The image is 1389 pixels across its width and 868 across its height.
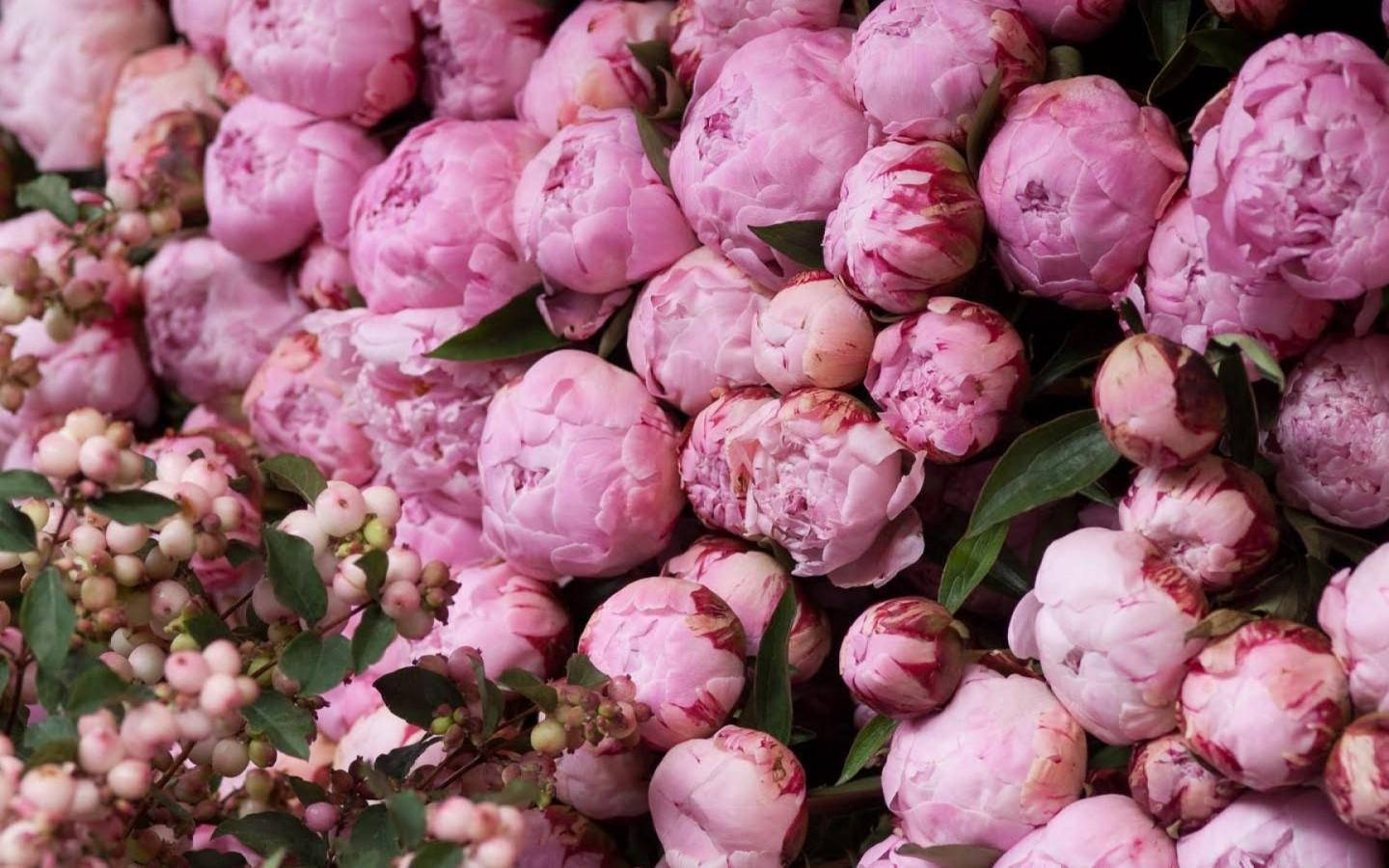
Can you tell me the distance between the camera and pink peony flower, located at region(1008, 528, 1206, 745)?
1.85ft

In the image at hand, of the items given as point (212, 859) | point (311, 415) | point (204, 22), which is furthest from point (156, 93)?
point (212, 859)

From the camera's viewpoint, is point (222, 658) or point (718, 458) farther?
point (718, 458)

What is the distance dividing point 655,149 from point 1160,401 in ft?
1.03

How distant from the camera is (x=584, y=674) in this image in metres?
0.67

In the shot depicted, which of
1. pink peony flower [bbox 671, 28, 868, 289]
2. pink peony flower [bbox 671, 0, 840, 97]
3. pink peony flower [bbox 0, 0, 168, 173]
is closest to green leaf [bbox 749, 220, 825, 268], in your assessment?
pink peony flower [bbox 671, 28, 868, 289]

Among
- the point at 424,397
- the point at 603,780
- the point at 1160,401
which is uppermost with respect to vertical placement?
the point at 1160,401

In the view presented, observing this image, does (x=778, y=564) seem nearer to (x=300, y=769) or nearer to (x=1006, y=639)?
(x=1006, y=639)

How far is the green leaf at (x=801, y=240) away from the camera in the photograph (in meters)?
0.69

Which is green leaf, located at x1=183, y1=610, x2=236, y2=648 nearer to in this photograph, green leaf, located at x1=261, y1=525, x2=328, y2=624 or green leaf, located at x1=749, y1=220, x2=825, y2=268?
green leaf, located at x1=261, y1=525, x2=328, y2=624

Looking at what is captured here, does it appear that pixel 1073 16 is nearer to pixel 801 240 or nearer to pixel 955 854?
pixel 801 240

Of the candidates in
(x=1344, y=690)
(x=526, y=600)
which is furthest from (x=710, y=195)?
(x=1344, y=690)

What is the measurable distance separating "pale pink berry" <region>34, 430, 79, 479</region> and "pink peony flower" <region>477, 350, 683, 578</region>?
0.23m

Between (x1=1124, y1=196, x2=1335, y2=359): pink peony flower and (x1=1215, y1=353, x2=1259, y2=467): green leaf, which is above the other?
(x1=1124, y1=196, x2=1335, y2=359): pink peony flower

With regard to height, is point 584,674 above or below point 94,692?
below
